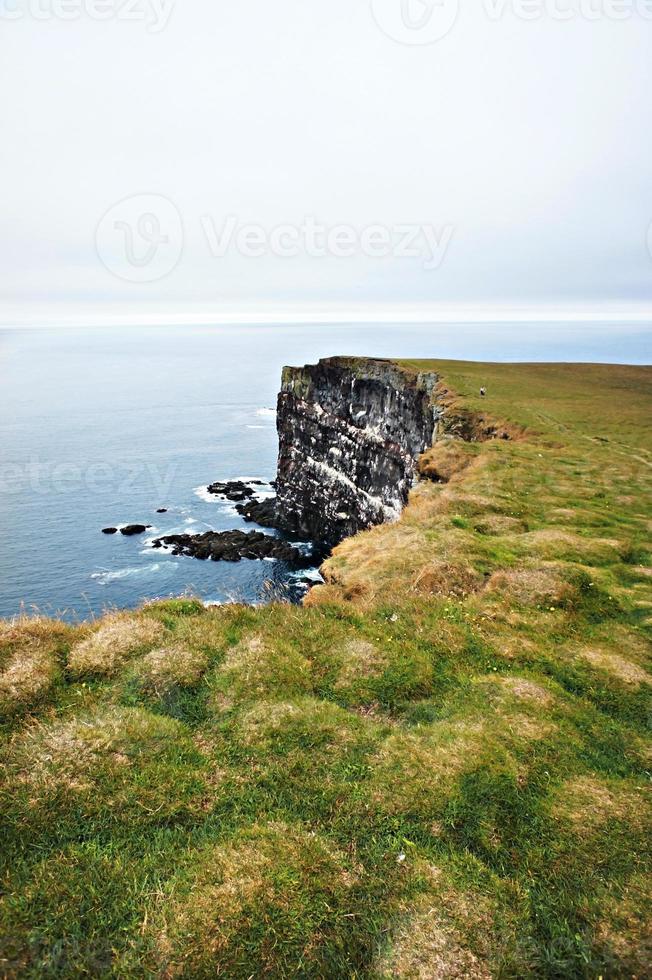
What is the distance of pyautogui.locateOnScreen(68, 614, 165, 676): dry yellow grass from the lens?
39.4ft

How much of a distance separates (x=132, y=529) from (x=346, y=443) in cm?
3736

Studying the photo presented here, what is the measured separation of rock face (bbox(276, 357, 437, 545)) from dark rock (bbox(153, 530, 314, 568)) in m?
10.1

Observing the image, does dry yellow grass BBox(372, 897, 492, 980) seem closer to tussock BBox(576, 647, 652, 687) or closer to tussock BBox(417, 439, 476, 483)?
tussock BBox(576, 647, 652, 687)

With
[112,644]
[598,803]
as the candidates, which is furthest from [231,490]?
[598,803]

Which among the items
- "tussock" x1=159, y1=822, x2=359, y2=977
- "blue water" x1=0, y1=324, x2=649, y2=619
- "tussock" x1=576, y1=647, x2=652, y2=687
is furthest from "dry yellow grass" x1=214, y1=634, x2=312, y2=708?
"tussock" x1=576, y1=647, x2=652, y2=687

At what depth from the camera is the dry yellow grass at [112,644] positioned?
1200 centimetres

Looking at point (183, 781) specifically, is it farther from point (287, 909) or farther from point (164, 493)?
point (164, 493)

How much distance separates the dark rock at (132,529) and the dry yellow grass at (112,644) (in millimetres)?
71102

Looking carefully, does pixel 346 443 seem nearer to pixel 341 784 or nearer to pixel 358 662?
pixel 358 662

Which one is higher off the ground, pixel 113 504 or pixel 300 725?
pixel 300 725

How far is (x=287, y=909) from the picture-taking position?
7156mm

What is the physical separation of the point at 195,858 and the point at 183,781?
148 cm

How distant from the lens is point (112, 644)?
1262 centimetres

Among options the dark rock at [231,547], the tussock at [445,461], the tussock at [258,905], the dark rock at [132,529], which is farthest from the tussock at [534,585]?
the dark rock at [132,529]
